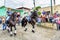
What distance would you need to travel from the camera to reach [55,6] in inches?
1820

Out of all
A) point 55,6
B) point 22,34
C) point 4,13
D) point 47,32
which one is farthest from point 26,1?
point 22,34

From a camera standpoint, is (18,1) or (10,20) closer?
(10,20)

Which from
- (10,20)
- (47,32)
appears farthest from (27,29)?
(10,20)

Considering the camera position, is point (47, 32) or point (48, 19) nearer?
point (47, 32)

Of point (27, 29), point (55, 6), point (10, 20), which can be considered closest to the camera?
point (10, 20)

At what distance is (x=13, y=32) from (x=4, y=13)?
8526mm

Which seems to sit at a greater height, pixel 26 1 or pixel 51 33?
pixel 26 1

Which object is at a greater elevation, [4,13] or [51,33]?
[4,13]

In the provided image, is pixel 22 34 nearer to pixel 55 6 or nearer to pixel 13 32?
pixel 13 32

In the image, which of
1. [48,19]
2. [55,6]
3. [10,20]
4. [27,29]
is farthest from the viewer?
[55,6]

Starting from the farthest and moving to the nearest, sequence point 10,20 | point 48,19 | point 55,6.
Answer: point 55,6
point 48,19
point 10,20

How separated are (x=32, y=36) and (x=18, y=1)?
25263mm

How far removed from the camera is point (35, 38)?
22.1 meters

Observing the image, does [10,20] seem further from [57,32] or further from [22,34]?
[57,32]
